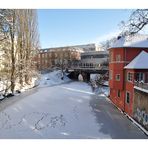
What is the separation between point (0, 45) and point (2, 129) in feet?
27.1

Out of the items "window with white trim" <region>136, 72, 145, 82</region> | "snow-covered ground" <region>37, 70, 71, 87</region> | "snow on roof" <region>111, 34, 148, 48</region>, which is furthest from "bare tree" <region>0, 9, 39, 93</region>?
"window with white trim" <region>136, 72, 145, 82</region>

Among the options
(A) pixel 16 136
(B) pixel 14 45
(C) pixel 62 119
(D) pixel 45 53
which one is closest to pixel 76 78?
(D) pixel 45 53

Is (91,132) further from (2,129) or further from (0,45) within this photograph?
Answer: (0,45)

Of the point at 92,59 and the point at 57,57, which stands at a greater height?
the point at 57,57

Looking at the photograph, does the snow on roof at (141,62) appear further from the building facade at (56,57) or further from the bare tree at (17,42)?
the building facade at (56,57)

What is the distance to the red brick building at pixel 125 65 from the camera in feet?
50.0

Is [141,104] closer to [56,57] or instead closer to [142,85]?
[142,85]

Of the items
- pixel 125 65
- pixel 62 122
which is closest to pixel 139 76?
pixel 125 65

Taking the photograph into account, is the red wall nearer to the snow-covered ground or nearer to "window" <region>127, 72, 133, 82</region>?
"window" <region>127, 72, 133, 82</region>

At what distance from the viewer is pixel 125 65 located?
16641 mm

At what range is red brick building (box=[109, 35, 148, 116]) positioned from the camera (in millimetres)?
15242

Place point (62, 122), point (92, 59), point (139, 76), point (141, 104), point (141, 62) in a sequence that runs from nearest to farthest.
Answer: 1. point (62, 122)
2. point (141, 104)
3. point (139, 76)
4. point (141, 62)
5. point (92, 59)

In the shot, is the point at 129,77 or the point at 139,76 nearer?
the point at 139,76

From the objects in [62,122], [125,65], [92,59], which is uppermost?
[92,59]
